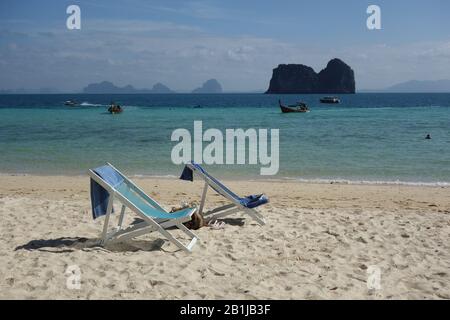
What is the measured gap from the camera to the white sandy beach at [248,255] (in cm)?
445

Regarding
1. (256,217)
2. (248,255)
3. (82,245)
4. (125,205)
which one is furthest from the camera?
(256,217)

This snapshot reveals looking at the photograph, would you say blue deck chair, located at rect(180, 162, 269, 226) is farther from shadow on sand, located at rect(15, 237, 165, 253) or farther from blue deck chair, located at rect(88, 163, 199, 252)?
shadow on sand, located at rect(15, 237, 165, 253)

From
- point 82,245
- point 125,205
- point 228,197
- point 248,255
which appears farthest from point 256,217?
point 82,245

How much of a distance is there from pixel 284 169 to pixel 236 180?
2226 millimetres

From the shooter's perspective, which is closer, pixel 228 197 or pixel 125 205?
→ pixel 125 205

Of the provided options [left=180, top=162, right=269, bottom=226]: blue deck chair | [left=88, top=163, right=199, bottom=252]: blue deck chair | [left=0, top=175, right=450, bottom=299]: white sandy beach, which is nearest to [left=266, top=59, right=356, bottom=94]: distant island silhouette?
[left=0, top=175, right=450, bottom=299]: white sandy beach

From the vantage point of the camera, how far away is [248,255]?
18.2 ft

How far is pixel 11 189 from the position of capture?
1056 cm

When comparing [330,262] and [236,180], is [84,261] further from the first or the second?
[236,180]

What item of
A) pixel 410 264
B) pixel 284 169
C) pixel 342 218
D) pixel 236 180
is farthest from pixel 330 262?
pixel 284 169

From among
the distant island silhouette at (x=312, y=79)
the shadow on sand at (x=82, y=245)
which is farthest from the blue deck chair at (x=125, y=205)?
the distant island silhouette at (x=312, y=79)

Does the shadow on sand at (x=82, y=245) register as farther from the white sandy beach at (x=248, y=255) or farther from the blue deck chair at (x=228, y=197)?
the blue deck chair at (x=228, y=197)

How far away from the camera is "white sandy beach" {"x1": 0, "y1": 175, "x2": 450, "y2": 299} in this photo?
4.45 meters

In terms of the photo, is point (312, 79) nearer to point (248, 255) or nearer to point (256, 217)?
point (256, 217)
